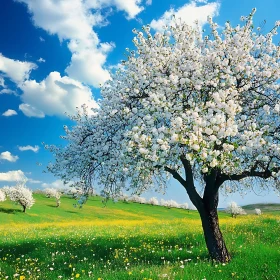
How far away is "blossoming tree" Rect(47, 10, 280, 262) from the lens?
1095 centimetres

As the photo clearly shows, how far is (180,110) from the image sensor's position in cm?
1129

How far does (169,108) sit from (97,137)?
379 centimetres

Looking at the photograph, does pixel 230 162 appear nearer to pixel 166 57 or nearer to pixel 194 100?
pixel 194 100

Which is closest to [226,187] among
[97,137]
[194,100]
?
[194,100]

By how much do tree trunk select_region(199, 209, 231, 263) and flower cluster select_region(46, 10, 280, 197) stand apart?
174cm

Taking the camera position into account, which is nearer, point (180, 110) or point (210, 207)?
point (180, 110)

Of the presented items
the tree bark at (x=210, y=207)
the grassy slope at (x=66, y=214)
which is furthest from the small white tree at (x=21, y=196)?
the tree bark at (x=210, y=207)

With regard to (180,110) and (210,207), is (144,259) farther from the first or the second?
(180,110)

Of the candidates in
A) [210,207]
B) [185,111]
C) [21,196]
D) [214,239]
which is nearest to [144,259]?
[214,239]

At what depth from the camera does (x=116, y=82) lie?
51.1 feet

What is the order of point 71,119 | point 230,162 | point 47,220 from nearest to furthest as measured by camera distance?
point 230,162 → point 71,119 → point 47,220

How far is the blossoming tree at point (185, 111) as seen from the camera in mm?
10945

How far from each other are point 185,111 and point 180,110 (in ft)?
1.36

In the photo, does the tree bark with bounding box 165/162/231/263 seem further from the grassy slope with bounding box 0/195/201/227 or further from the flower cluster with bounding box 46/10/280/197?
the grassy slope with bounding box 0/195/201/227
